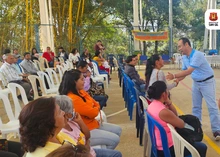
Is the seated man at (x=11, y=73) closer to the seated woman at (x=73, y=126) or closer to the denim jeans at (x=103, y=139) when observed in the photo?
the denim jeans at (x=103, y=139)

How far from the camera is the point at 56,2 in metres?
15.6

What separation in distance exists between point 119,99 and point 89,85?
6.60 feet

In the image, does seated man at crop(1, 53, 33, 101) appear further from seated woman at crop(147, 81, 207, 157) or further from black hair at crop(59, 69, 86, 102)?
seated woman at crop(147, 81, 207, 157)

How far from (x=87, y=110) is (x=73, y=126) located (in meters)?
0.44

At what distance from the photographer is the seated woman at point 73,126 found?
2057mm

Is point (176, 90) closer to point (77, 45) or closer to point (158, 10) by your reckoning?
point (77, 45)

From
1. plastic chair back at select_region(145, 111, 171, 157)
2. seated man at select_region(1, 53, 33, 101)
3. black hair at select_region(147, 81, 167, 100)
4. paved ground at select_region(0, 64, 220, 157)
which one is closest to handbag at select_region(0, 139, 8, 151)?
plastic chair back at select_region(145, 111, 171, 157)

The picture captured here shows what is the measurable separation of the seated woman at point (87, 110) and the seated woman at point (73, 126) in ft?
0.99

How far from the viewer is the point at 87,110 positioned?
2.62m

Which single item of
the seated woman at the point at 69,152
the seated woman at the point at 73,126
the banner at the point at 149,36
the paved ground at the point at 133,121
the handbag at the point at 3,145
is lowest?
the paved ground at the point at 133,121

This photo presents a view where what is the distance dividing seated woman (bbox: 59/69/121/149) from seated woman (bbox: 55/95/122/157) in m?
0.30

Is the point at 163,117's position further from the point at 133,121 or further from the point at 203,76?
the point at 133,121

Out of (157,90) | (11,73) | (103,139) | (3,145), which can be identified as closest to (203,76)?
(157,90)

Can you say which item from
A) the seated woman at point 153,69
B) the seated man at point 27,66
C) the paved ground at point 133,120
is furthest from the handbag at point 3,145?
the seated man at point 27,66
